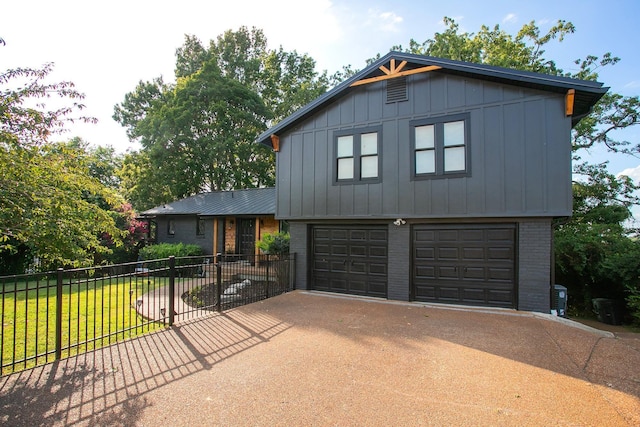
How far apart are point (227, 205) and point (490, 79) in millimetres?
13370

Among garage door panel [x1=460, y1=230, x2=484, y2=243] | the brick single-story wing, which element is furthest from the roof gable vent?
the brick single-story wing

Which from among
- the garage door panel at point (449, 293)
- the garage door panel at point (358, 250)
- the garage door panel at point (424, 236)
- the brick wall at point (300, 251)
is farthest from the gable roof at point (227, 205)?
the garage door panel at point (449, 293)

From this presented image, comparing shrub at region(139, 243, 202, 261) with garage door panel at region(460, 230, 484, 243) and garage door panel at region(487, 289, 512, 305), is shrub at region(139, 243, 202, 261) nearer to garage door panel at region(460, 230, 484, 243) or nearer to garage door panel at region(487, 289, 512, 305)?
garage door panel at region(460, 230, 484, 243)

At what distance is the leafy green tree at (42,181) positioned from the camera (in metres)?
3.95

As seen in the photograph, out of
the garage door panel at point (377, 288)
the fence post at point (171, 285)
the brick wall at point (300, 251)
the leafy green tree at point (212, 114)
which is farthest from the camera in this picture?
the leafy green tree at point (212, 114)

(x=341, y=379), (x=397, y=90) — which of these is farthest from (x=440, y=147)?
(x=341, y=379)

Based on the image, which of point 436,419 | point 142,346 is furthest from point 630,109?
point 142,346

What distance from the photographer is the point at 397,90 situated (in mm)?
9062

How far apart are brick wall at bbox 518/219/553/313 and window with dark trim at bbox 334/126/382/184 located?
12.7 feet

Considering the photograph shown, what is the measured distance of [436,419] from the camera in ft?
10.7

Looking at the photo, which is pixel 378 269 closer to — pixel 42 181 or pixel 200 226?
pixel 42 181

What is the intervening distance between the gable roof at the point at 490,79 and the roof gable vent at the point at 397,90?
30cm

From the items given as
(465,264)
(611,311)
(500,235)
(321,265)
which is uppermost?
(500,235)

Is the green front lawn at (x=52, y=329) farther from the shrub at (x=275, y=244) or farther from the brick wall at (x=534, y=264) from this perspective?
the brick wall at (x=534, y=264)
